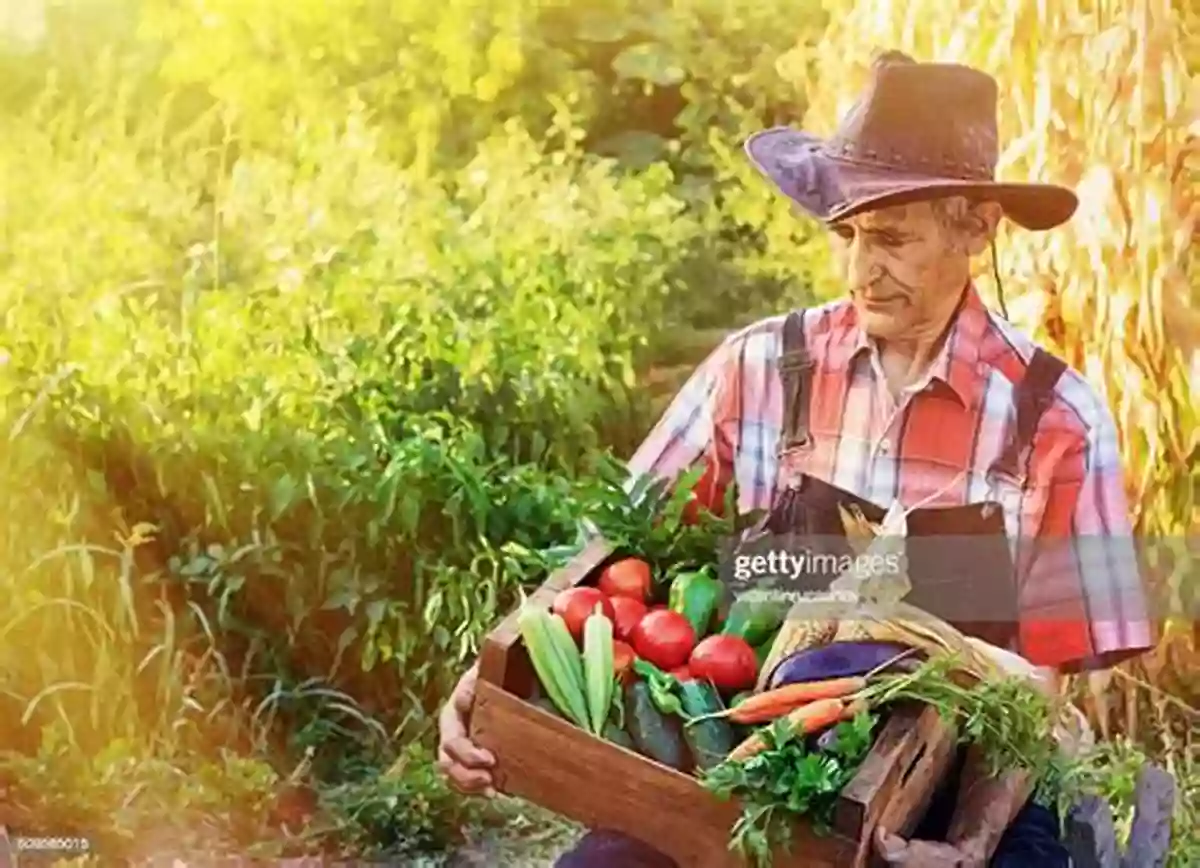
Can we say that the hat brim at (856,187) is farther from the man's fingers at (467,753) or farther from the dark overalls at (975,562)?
the man's fingers at (467,753)

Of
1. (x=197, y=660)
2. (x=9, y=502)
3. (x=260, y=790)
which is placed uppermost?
(x=9, y=502)

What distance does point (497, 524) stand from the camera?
7.32 feet

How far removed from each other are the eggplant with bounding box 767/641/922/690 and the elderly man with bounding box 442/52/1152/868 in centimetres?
9

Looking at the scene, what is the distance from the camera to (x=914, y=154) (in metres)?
2.07

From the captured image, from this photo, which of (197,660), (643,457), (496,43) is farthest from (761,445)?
(197,660)

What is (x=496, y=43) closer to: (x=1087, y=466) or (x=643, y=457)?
(x=643, y=457)

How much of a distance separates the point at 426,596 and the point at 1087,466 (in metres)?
0.97

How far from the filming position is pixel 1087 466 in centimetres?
213

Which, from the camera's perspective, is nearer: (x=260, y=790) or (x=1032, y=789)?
(x=1032, y=789)

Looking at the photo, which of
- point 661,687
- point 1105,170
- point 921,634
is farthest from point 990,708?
point 1105,170

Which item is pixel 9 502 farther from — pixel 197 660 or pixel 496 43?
pixel 496 43

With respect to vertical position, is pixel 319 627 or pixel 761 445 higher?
pixel 761 445

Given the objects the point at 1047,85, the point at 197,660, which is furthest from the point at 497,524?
the point at 1047,85

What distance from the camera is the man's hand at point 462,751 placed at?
2168 millimetres
